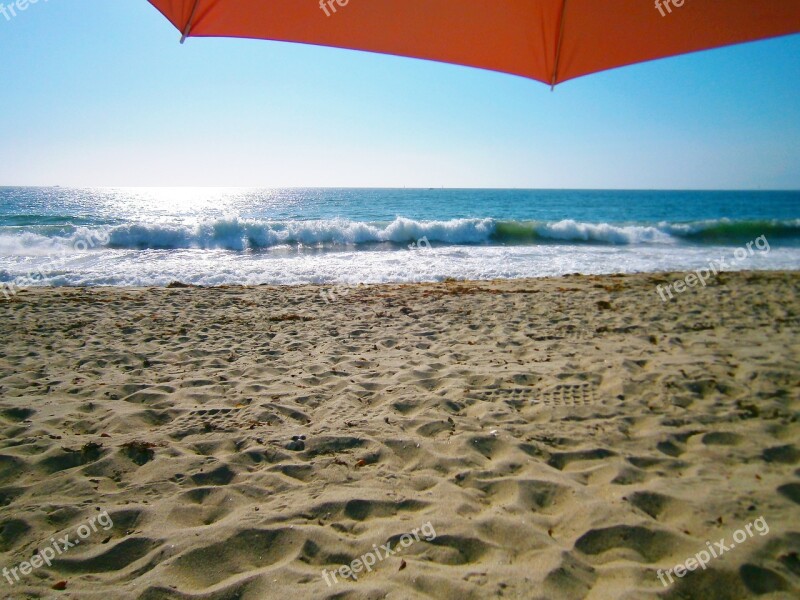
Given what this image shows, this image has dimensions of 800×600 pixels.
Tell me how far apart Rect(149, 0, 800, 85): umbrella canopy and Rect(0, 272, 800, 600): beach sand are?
214 cm

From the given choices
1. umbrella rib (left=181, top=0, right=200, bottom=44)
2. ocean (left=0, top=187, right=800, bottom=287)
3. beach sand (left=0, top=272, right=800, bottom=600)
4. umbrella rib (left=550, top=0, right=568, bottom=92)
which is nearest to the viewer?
umbrella rib (left=181, top=0, right=200, bottom=44)

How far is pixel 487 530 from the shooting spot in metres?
2.18

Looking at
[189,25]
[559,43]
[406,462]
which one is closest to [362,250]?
[406,462]

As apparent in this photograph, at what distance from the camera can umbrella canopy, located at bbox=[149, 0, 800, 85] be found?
1.73 m

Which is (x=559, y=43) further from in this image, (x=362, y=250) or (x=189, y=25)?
(x=362, y=250)

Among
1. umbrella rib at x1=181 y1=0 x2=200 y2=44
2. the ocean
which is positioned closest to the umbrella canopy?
umbrella rib at x1=181 y1=0 x2=200 y2=44

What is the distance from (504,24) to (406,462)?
2.33 metres

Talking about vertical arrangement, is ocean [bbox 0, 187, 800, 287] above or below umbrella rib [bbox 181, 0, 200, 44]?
below

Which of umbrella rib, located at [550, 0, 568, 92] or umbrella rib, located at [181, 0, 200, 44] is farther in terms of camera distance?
umbrella rib, located at [550, 0, 568, 92]

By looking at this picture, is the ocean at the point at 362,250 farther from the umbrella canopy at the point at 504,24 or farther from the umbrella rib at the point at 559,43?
the umbrella canopy at the point at 504,24

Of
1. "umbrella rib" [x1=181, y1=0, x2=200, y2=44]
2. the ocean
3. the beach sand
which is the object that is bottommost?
the beach sand

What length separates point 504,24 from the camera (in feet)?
6.14

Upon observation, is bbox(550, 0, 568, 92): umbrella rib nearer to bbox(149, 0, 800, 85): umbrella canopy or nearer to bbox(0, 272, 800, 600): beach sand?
bbox(149, 0, 800, 85): umbrella canopy

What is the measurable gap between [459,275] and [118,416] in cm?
886
